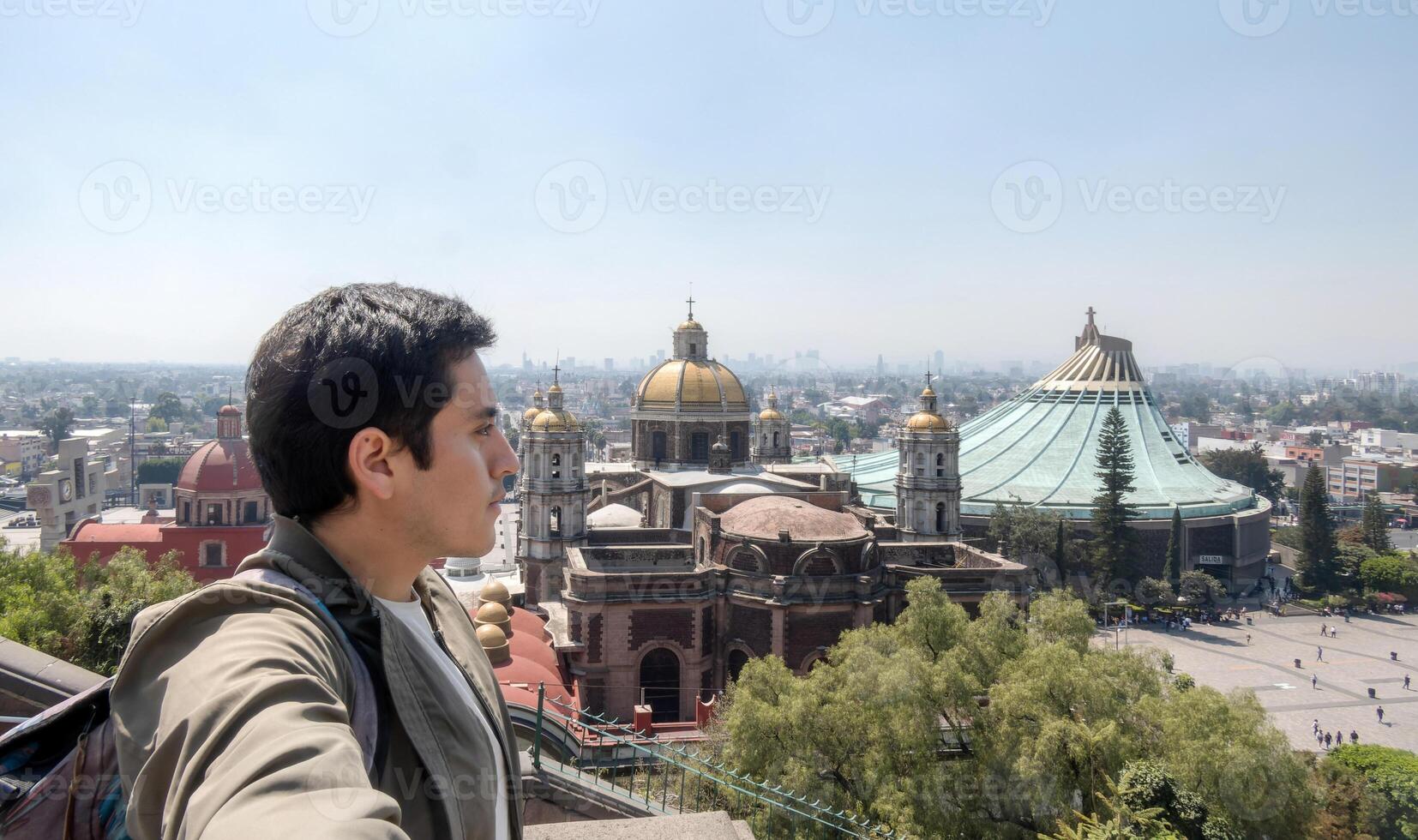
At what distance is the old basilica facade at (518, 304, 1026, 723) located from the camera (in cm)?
1752

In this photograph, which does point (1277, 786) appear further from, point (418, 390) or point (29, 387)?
point (29, 387)

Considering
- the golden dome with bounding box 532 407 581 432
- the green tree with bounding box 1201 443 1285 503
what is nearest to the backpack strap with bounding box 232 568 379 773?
the golden dome with bounding box 532 407 581 432

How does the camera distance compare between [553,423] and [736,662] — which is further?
[553,423]

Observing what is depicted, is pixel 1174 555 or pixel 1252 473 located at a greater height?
pixel 1252 473

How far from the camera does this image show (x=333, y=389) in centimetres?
144

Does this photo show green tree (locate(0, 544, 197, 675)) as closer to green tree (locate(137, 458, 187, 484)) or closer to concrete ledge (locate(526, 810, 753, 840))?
concrete ledge (locate(526, 810, 753, 840))

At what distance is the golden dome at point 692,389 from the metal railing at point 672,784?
17173 millimetres

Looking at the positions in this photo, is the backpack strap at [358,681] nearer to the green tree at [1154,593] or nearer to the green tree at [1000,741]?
the green tree at [1000,741]

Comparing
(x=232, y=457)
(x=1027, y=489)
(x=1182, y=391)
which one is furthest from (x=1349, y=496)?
(x=1182, y=391)

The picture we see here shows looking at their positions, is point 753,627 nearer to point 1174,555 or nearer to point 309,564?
point 309,564

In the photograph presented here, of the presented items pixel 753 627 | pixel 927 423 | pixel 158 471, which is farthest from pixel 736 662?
pixel 158 471

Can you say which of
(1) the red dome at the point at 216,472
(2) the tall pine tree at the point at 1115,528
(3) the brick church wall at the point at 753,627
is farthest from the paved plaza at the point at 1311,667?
(1) the red dome at the point at 216,472

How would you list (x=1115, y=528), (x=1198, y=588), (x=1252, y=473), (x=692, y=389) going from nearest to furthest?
(x=692, y=389) < (x=1198, y=588) < (x=1115, y=528) < (x=1252, y=473)

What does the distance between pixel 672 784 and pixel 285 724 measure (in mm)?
10458
